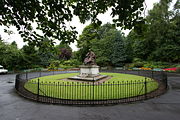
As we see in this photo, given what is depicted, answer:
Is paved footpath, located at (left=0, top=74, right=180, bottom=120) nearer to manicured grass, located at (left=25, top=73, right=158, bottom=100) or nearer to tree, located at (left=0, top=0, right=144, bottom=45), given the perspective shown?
manicured grass, located at (left=25, top=73, right=158, bottom=100)

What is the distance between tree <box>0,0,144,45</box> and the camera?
2855mm

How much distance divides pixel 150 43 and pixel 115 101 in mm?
33989

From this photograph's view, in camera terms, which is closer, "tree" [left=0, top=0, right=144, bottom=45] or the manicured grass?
"tree" [left=0, top=0, right=144, bottom=45]

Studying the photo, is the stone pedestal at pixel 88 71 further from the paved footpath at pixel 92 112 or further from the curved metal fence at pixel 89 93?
the paved footpath at pixel 92 112

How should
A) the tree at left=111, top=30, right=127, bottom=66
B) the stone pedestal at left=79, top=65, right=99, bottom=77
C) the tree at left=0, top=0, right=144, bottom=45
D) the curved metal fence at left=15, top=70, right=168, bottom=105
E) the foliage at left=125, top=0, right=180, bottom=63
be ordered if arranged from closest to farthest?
the tree at left=0, top=0, right=144, bottom=45, the curved metal fence at left=15, top=70, right=168, bottom=105, the stone pedestal at left=79, top=65, right=99, bottom=77, the foliage at left=125, top=0, right=180, bottom=63, the tree at left=111, top=30, right=127, bottom=66

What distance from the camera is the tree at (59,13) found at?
112 inches

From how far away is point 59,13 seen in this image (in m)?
3.60

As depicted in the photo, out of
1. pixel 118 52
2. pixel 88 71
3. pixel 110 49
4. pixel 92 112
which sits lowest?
pixel 92 112

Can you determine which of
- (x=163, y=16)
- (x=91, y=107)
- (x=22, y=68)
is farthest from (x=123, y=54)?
(x=91, y=107)

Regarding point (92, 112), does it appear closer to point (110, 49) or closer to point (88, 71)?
point (88, 71)

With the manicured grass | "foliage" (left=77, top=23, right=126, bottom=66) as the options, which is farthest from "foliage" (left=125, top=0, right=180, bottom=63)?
the manicured grass

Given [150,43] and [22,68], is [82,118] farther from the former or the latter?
[150,43]

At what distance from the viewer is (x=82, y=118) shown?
4105 mm

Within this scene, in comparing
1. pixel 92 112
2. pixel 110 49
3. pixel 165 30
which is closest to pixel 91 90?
pixel 92 112
